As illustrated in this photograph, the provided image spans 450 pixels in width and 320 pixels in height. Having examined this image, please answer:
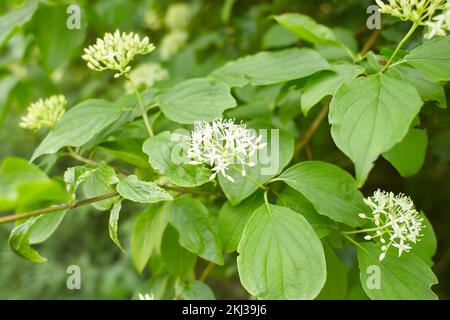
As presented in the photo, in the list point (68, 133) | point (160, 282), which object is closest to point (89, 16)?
point (68, 133)

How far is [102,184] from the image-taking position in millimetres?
881

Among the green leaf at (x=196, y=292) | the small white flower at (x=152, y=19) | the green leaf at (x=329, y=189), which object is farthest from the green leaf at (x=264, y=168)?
the small white flower at (x=152, y=19)

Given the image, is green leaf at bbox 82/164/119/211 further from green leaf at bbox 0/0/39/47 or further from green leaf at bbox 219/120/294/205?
green leaf at bbox 0/0/39/47

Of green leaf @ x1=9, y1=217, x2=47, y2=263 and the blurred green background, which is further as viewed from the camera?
the blurred green background

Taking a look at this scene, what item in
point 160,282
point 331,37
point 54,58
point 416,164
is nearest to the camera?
point 416,164

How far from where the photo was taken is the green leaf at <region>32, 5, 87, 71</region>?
4.67ft

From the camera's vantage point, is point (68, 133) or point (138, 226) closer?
point (68, 133)

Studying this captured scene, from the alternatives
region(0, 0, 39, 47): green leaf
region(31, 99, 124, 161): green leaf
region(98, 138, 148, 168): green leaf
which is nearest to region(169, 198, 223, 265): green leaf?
region(98, 138, 148, 168): green leaf

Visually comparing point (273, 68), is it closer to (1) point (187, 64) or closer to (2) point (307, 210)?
(2) point (307, 210)

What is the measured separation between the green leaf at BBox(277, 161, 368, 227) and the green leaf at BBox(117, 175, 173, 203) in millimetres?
245

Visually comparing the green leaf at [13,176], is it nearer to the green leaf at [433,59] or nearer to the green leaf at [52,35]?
the green leaf at [433,59]
